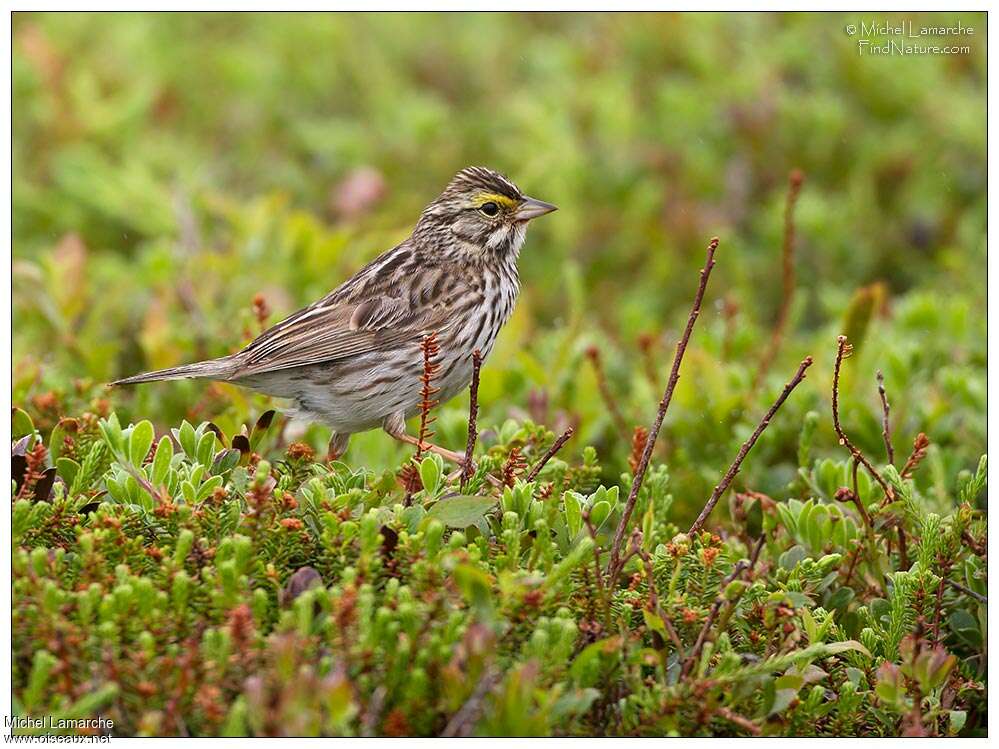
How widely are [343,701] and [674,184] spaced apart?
7584mm

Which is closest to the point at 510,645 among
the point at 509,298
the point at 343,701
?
the point at 343,701

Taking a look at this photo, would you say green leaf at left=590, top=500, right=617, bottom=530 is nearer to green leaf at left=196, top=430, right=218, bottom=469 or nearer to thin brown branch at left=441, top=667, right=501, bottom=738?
thin brown branch at left=441, top=667, right=501, bottom=738

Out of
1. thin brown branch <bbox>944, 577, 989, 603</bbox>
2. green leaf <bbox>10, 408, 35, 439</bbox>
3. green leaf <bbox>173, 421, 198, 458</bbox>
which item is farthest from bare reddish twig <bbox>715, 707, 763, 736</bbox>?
green leaf <bbox>10, 408, 35, 439</bbox>

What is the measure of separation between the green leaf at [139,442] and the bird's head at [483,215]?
2.55 m

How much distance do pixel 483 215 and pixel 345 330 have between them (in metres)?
0.92

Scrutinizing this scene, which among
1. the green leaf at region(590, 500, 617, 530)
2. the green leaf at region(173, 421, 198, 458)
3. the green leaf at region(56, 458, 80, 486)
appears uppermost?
the green leaf at region(173, 421, 198, 458)

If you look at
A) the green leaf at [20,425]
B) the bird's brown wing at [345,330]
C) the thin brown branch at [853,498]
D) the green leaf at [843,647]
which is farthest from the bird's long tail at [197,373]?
the green leaf at [843,647]

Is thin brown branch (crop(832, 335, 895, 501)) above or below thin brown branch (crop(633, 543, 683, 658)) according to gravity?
above

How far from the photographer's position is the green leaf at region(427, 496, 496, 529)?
3766mm

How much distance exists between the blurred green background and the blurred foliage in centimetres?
3

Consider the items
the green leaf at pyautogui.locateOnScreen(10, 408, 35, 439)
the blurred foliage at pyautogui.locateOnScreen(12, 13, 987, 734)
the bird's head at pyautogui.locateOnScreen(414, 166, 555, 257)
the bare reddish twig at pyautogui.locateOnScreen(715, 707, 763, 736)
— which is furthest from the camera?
the bird's head at pyautogui.locateOnScreen(414, 166, 555, 257)

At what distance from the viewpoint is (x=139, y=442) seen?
13.0 ft

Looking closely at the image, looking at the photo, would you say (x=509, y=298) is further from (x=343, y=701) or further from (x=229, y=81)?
(x=229, y=81)

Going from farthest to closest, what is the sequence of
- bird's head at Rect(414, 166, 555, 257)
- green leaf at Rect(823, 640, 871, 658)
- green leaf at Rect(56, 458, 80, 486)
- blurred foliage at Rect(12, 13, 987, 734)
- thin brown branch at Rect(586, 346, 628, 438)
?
bird's head at Rect(414, 166, 555, 257)
thin brown branch at Rect(586, 346, 628, 438)
green leaf at Rect(56, 458, 80, 486)
green leaf at Rect(823, 640, 871, 658)
blurred foliage at Rect(12, 13, 987, 734)
